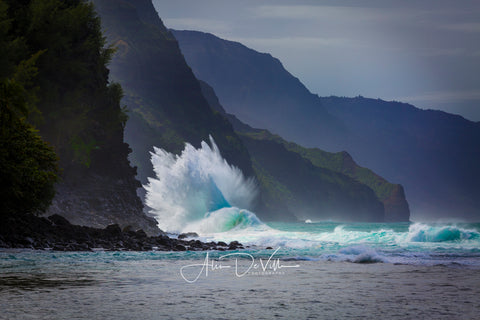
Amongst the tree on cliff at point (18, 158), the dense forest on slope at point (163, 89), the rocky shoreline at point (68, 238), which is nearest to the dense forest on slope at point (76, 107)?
the rocky shoreline at point (68, 238)

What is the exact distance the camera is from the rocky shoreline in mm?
23750

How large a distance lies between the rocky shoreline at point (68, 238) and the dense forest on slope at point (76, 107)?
842 centimetres

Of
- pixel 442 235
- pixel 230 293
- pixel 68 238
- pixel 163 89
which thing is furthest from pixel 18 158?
pixel 163 89

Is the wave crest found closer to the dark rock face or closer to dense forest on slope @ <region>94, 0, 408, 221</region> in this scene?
the dark rock face

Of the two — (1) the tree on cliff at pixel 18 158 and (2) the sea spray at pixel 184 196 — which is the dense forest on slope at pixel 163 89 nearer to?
(2) the sea spray at pixel 184 196

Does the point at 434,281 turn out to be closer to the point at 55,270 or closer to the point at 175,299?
the point at 175,299

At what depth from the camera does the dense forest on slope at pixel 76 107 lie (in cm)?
3753

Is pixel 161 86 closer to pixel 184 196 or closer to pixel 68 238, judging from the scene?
pixel 184 196

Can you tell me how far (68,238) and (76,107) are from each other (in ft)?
59.7

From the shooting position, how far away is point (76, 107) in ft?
139

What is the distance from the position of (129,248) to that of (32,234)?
4581mm

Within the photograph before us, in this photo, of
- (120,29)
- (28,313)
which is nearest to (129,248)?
(28,313)

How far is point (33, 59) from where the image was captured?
3484 cm

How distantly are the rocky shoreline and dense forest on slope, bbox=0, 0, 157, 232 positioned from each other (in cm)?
842
